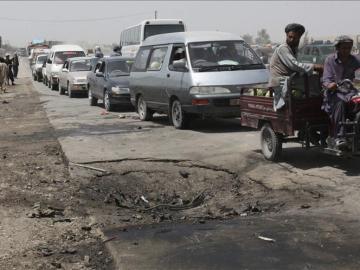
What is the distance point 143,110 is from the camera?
13984 millimetres

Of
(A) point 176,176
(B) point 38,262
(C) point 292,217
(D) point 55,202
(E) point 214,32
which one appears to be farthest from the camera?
(E) point 214,32

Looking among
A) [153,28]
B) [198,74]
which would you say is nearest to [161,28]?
[153,28]

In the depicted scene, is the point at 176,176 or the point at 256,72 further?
the point at 256,72

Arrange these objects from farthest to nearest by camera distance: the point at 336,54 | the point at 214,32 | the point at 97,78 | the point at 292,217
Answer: the point at 97,78 < the point at 214,32 < the point at 336,54 < the point at 292,217

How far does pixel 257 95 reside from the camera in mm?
8703

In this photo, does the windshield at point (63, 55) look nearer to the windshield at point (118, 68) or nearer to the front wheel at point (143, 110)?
the windshield at point (118, 68)

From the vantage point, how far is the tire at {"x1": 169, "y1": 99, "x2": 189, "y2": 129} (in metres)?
11.8

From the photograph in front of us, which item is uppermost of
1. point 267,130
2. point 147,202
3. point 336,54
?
point 336,54

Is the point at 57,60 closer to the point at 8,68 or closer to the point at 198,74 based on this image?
the point at 8,68

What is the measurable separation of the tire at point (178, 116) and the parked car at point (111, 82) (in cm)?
460

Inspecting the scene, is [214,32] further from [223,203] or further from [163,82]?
[223,203]

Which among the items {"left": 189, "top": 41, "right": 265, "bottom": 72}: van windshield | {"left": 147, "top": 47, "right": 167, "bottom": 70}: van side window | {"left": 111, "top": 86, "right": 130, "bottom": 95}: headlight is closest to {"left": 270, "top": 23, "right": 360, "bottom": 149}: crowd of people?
{"left": 189, "top": 41, "right": 265, "bottom": 72}: van windshield

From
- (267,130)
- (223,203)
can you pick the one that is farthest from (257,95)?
(223,203)

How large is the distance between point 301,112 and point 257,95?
49.3 inches
